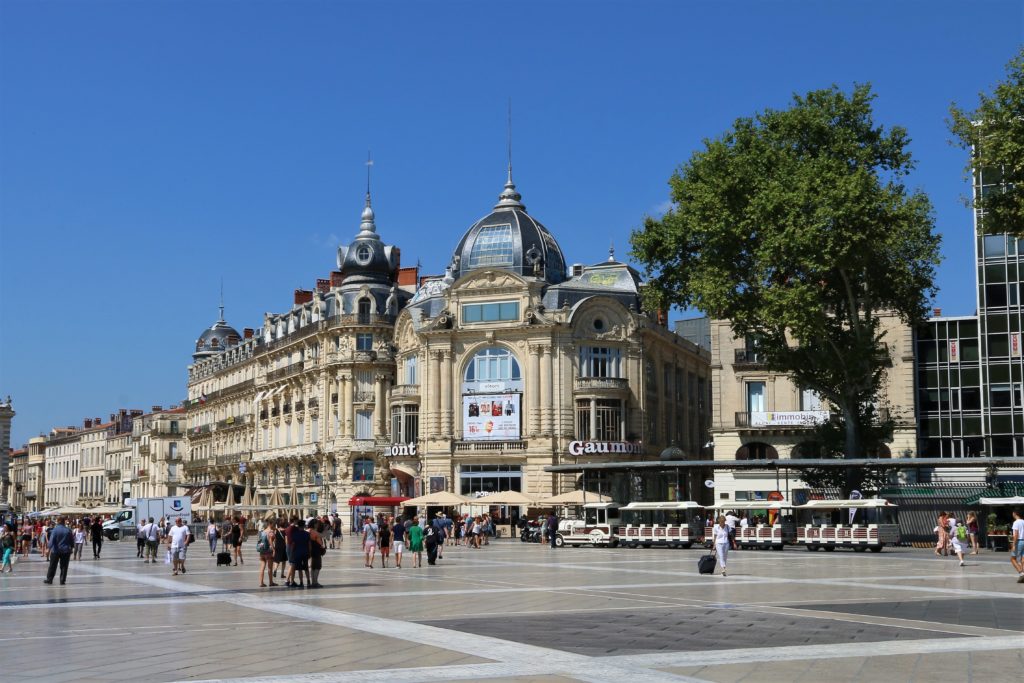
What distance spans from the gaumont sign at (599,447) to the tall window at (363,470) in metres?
16.1

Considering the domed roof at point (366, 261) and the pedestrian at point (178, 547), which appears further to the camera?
the domed roof at point (366, 261)

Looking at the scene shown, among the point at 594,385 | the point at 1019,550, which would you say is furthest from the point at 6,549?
the point at 594,385

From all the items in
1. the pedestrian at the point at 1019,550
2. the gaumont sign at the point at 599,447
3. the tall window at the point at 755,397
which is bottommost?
the pedestrian at the point at 1019,550

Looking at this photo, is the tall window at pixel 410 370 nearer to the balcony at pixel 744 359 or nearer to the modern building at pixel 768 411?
the modern building at pixel 768 411

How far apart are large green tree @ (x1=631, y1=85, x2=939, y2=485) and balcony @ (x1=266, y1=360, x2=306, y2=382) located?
41.2 meters

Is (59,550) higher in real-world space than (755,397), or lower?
lower

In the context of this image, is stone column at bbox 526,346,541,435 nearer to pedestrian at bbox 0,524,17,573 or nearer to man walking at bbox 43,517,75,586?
pedestrian at bbox 0,524,17,573

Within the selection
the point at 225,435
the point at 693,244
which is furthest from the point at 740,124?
the point at 225,435

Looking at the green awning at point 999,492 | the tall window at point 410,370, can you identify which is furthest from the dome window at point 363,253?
the green awning at point 999,492

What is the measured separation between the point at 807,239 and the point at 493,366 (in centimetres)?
2870

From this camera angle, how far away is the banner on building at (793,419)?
201ft

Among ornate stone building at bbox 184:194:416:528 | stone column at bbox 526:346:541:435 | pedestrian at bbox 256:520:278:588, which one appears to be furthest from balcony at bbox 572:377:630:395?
pedestrian at bbox 256:520:278:588

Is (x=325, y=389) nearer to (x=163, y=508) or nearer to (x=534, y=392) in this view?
(x=534, y=392)

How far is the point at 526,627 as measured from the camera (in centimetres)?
1745
